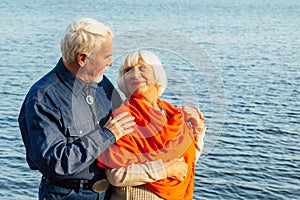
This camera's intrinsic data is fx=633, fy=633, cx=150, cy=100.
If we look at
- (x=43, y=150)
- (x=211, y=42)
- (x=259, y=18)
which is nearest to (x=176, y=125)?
(x=43, y=150)

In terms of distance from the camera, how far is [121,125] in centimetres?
309

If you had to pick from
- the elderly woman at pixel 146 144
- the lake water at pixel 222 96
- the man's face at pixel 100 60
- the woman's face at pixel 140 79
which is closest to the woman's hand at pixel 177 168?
the elderly woman at pixel 146 144

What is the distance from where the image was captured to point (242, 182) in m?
9.66

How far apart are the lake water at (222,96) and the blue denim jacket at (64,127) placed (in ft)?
0.89

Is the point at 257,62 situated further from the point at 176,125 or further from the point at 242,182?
the point at 176,125

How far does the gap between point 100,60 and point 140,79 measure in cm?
23

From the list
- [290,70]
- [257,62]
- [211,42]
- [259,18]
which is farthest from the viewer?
[259,18]

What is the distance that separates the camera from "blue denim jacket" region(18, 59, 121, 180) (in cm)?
295

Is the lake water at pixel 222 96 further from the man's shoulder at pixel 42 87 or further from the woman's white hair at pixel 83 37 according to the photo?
the man's shoulder at pixel 42 87

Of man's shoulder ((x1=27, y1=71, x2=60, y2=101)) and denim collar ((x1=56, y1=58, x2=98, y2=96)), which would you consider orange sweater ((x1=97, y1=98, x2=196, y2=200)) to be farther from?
man's shoulder ((x1=27, y1=71, x2=60, y2=101))

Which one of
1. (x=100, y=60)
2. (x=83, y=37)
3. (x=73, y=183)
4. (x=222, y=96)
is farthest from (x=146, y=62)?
(x=73, y=183)

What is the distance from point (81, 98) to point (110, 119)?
0.18 meters

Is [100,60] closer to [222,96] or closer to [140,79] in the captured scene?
[140,79]

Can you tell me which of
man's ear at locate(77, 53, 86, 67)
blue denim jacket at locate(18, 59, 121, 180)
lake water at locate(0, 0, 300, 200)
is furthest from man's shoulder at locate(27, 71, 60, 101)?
lake water at locate(0, 0, 300, 200)
